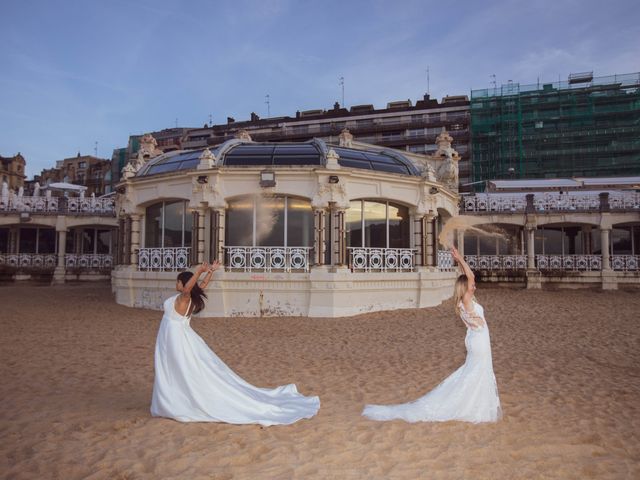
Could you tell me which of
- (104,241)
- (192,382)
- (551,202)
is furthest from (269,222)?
(104,241)

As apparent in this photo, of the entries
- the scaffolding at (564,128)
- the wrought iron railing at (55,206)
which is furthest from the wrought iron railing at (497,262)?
the scaffolding at (564,128)

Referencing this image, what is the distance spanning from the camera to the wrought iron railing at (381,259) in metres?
15.2

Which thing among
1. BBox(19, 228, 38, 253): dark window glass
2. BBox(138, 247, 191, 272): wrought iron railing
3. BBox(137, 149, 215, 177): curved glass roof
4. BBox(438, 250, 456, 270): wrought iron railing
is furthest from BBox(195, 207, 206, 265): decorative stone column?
BBox(19, 228, 38, 253): dark window glass

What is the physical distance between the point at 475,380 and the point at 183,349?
3550 mm

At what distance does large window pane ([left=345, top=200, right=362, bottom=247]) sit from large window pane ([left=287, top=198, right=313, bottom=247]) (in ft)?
4.58

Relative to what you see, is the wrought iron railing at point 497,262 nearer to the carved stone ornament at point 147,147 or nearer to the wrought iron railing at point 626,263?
the wrought iron railing at point 626,263

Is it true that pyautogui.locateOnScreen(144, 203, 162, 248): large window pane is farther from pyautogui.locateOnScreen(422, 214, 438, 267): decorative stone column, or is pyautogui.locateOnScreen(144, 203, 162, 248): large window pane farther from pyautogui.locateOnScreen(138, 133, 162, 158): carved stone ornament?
pyautogui.locateOnScreen(422, 214, 438, 267): decorative stone column

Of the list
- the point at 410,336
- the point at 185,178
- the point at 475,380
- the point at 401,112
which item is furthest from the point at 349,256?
the point at 401,112

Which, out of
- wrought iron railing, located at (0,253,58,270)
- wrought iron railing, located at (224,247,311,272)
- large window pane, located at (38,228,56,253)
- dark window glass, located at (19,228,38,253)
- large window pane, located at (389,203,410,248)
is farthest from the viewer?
large window pane, located at (38,228,56,253)

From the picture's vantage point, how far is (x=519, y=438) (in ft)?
17.0

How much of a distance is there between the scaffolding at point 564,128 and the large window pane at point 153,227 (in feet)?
112

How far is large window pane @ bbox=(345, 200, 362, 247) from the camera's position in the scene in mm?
16094

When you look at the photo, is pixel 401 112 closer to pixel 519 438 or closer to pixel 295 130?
pixel 295 130

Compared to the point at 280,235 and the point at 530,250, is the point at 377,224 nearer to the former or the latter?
the point at 280,235
